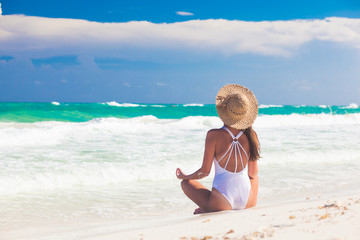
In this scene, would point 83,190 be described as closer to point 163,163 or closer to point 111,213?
point 111,213

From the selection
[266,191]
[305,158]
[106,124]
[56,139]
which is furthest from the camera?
[106,124]

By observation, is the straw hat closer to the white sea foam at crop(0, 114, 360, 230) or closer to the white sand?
the white sand

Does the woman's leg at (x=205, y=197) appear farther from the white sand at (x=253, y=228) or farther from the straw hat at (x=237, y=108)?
the straw hat at (x=237, y=108)

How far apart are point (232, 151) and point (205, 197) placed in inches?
21.0

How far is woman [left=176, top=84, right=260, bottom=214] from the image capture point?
354cm

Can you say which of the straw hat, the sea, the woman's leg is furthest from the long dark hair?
the sea

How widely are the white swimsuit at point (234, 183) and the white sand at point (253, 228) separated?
16cm

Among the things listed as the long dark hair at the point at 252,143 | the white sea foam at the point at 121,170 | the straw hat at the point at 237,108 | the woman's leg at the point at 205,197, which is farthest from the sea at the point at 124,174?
the straw hat at the point at 237,108

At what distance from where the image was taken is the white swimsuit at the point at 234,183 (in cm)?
358

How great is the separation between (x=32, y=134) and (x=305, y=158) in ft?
24.2

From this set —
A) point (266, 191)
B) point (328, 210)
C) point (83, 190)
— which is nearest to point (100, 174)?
point (83, 190)

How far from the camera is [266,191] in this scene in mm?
5613

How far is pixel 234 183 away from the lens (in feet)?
11.7

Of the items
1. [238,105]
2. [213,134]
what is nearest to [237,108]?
[238,105]
